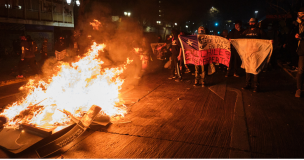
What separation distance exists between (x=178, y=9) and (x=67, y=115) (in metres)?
34.1

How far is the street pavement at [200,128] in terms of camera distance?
3.39m

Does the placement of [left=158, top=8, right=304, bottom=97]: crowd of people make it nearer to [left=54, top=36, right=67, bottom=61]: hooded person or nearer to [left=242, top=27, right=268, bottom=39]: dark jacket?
[left=242, top=27, right=268, bottom=39]: dark jacket

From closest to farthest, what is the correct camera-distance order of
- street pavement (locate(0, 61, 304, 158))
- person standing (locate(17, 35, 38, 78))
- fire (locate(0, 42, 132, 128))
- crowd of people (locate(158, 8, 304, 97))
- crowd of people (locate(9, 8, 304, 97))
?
1. street pavement (locate(0, 61, 304, 158))
2. fire (locate(0, 42, 132, 128))
3. crowd of people (locate(158, 8, 304, 97))
4. crowd of people (locate(9, 8, 304, 97))
5. person standing (locate(17, 35, 38, 78))

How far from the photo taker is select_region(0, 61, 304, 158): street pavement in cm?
339

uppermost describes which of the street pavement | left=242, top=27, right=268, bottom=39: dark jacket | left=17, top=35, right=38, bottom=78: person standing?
left=242, top=27, right=268, bottom=39: dark jacket

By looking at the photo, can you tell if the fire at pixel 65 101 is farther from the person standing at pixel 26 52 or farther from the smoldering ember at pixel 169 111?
the person standing at pixel 26 52

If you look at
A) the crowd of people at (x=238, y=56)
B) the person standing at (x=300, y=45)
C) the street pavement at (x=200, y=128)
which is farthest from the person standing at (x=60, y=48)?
the person standing at (x=300, y=45)

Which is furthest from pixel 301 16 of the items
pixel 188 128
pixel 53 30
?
pixel 53 30

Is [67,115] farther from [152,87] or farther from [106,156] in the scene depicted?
[152,87]

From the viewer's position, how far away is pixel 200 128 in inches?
168

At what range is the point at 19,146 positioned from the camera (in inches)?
143

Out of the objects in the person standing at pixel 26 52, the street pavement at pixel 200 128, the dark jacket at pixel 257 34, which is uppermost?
the dark jacket at pixel 257 34

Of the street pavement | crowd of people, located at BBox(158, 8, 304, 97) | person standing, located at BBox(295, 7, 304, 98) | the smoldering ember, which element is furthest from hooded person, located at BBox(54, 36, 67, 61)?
person standing, located at BBox(295, 7, 304, 98)

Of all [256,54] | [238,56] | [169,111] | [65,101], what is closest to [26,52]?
[65,101]
